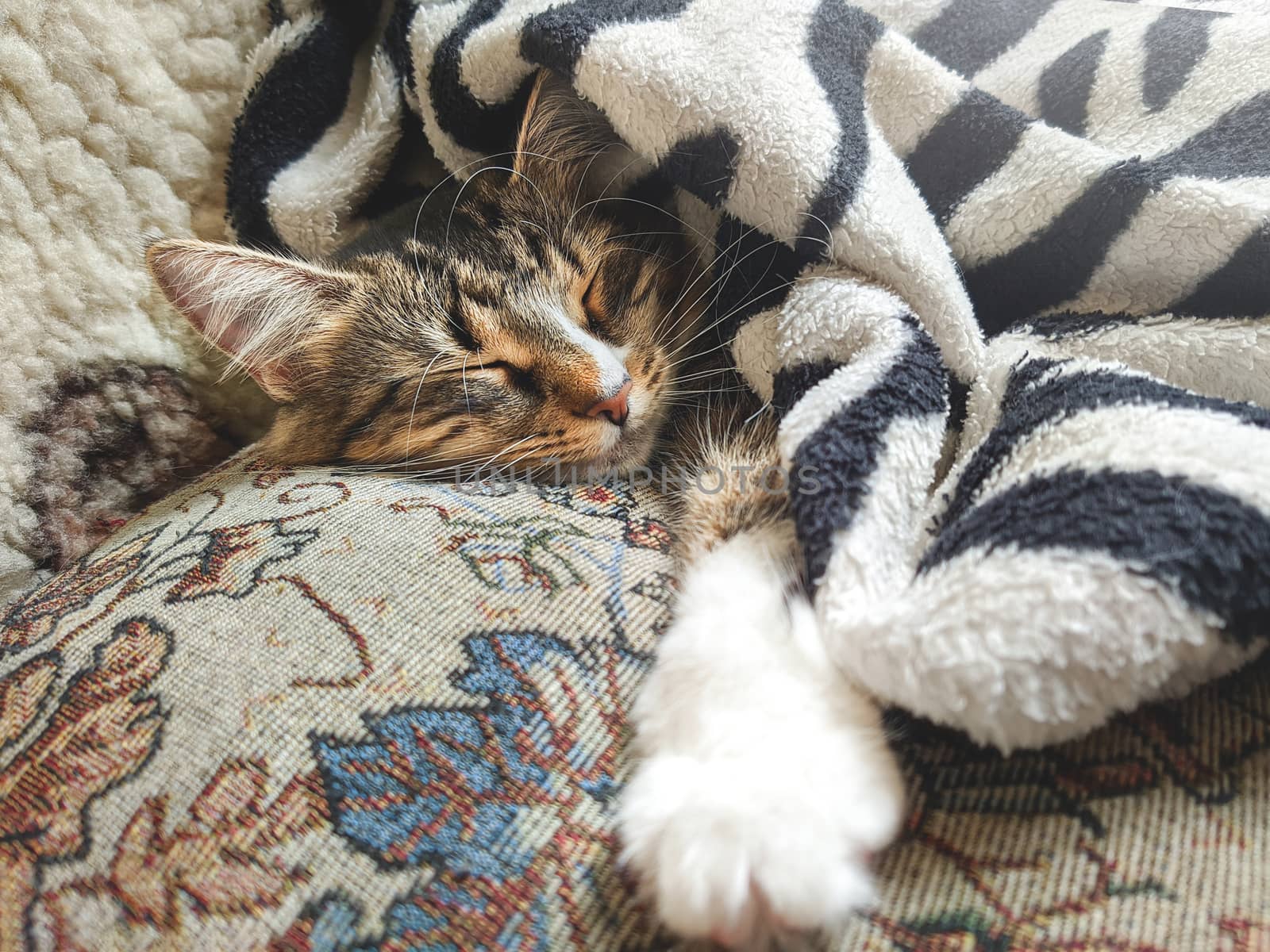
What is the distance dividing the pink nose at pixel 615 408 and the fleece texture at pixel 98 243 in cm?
59

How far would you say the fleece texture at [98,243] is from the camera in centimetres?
85

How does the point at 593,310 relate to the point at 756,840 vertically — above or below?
above

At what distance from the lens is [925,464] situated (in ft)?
2.08

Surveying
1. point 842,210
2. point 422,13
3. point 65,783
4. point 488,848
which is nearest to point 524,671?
point 488,848

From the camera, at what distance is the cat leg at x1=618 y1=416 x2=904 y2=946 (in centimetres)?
44

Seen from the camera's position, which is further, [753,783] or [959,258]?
[959,258]

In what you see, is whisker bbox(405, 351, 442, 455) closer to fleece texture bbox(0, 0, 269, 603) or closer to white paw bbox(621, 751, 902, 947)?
fleece texture bbox(0, 0, 269, 603)

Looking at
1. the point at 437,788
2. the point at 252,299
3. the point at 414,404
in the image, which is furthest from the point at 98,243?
the point at 437,788

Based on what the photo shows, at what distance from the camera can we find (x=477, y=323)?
910mm

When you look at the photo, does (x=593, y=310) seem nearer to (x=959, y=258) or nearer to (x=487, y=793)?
(x=959, y=258)

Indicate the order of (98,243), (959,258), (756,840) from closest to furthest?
(756,840)
(959,258)
(98,243)

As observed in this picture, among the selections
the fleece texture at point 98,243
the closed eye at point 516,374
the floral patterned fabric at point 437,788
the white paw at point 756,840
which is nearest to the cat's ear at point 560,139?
the closed eye at point 516,374

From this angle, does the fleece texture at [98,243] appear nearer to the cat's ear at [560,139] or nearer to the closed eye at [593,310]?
the cat's ear at [560,139]

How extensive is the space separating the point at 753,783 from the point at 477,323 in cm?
63
